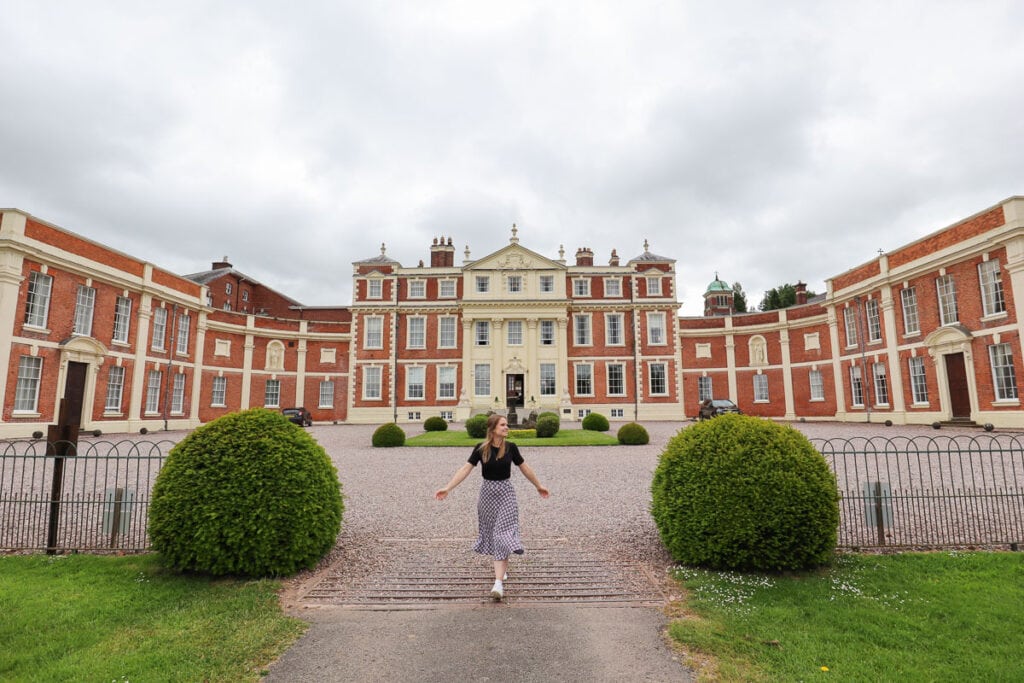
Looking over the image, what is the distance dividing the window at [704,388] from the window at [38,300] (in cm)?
3771

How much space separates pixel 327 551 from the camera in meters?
6.25

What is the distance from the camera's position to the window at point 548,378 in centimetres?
3756

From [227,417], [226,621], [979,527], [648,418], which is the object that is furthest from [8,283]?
[648,418]

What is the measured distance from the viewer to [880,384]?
89.2 ft

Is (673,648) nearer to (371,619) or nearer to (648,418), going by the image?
(371,619)

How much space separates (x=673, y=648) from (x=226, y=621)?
378 cm

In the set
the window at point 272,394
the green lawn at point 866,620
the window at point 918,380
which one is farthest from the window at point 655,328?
the green lawn at point 866,620

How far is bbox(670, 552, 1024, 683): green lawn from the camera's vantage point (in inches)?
144

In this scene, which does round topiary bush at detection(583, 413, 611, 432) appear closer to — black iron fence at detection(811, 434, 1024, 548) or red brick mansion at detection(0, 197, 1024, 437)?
red brick mansion at detection(0, 197, 1024, 437)

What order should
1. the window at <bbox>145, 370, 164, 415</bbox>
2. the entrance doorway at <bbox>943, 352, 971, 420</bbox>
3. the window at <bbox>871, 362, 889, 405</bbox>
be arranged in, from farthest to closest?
1. the window at <bbox>871, 362, 889, 405</bbox>
2. the window at <bbox>145, 370, 164, 415</bbox>
3. the entrance doorway at <bbox>943, 352, 971, 420</bbox>

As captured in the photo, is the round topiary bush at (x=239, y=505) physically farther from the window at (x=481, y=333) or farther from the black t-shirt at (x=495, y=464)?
the window at (x=481, y=333)

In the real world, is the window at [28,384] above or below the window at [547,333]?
below

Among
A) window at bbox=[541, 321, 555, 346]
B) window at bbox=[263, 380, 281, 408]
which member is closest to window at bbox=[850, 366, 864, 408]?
window at bbox=[541, 321, 555, 346]

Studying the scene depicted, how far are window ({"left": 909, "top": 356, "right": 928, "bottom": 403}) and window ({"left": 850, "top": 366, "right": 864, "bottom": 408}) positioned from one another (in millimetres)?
3777
